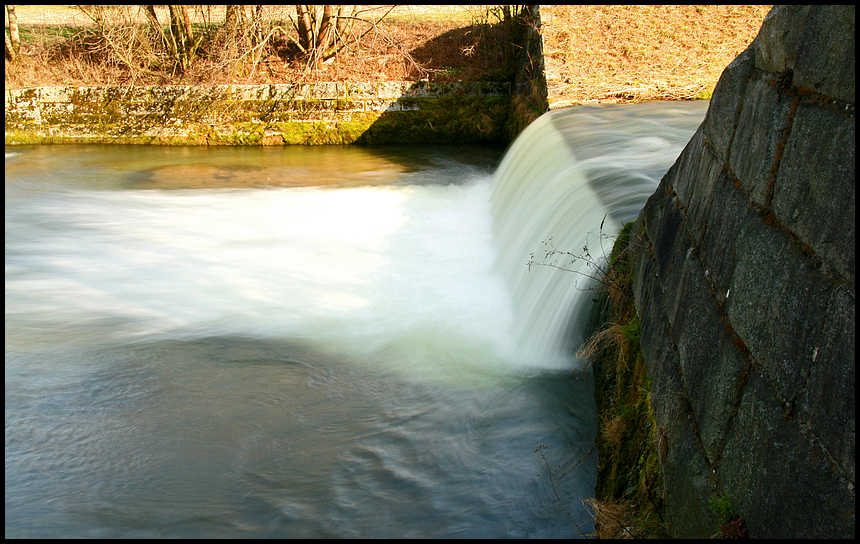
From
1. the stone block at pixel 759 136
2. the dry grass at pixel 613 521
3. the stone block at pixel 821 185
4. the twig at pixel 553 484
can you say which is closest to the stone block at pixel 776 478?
the stone block at pixel 821 185

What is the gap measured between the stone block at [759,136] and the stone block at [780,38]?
0.06 meters

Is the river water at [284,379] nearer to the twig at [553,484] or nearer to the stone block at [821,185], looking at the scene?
the twig at [553,484]

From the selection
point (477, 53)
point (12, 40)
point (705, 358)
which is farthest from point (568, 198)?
point (12, 40)

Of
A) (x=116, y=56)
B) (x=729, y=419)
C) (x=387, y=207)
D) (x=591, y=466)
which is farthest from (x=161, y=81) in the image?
(x=729, y=419)

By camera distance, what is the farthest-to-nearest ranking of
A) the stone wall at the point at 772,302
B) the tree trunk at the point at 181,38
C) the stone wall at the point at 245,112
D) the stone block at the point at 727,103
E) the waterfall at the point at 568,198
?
the tree trunk at the point at 181,38 < the stone wall at the point at 245,112 < the waterfall at the point at 568,198 < the stone block at the point at 727,103 < the stone wall at the point at 772,302

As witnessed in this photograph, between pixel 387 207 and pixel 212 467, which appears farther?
pixel 387 207

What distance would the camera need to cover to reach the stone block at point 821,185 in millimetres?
1686

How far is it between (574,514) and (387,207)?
22.5 feet

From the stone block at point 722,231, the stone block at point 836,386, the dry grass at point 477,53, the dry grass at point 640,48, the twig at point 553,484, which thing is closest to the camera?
the stone block at point 836,386

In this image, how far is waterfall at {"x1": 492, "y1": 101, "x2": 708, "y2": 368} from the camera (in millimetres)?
5059

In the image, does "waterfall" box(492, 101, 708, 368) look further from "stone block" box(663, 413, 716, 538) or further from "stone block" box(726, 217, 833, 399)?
"stone block" box(726, 217, 833, 399)

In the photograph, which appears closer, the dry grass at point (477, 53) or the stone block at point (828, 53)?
the stone block at point (828, 53)

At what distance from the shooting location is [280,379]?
5125 millimetres

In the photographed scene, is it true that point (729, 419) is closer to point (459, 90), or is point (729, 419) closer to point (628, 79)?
point (628, 79)
